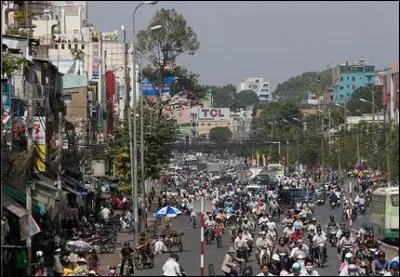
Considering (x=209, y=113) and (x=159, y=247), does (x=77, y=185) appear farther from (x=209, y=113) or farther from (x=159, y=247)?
(x=209, y=113)

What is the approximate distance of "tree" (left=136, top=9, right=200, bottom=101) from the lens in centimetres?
7931

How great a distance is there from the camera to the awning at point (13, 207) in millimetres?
33750

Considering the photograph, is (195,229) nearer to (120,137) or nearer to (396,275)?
(120,137)

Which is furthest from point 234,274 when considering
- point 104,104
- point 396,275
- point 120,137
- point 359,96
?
point 359,96

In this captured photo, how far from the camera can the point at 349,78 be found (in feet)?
604

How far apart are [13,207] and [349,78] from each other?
15290cm

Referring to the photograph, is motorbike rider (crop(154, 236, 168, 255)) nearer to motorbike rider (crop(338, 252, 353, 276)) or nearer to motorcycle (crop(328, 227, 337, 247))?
motorcycle (crop(328, 227, 337, 247))

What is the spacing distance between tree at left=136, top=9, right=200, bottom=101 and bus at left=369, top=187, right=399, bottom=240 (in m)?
34.8

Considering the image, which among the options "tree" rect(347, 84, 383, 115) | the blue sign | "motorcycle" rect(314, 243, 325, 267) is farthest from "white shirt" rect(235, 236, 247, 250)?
"tree" rect(347, 84, 383, 115)

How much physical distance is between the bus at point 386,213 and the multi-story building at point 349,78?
135 meters

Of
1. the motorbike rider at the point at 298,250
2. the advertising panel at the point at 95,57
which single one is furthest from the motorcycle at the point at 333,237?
the advertising panel at the point at 95,57

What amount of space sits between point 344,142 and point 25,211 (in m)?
80.1

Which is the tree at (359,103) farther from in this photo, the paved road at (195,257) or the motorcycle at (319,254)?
the motorcycle at (319,254)

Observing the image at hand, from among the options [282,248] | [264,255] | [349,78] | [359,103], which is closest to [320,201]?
[264,255]
